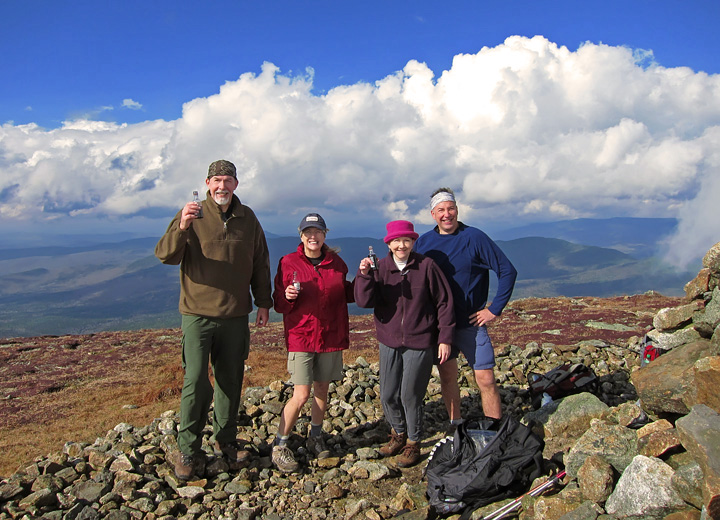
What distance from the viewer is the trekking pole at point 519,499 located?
192 inches

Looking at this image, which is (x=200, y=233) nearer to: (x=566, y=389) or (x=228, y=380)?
(x=228, y=380)

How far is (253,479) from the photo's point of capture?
6.51 m

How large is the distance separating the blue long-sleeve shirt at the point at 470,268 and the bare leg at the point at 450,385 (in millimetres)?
708

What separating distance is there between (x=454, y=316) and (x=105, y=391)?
1359 centimetres

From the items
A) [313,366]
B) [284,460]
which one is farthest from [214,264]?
[284,460]

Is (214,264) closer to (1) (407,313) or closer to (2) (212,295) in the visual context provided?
(2) (212,295)

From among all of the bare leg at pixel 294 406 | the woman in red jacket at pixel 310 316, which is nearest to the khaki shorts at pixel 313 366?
the woman in red jacket at pixel 310 316

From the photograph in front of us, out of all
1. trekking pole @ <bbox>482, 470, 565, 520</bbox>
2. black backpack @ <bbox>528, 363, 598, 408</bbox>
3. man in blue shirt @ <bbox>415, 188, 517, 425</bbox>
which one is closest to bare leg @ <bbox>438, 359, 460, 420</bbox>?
man in blue shirt @ <bbox>415, 188, 517, 425</bbox>

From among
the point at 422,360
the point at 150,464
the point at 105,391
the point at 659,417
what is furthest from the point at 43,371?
the point at 659,417

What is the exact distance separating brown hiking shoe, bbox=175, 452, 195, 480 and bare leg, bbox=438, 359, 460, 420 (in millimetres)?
3732

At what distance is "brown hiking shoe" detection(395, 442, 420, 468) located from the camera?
6711 millimetres

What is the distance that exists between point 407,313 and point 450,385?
5.11ft

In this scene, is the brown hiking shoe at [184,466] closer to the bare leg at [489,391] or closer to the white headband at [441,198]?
the bare leg at [489,391]

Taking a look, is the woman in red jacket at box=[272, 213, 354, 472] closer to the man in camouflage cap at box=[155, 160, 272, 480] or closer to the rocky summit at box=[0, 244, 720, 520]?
the man in camouflage cap at box=[155, 160, 272, 480]
